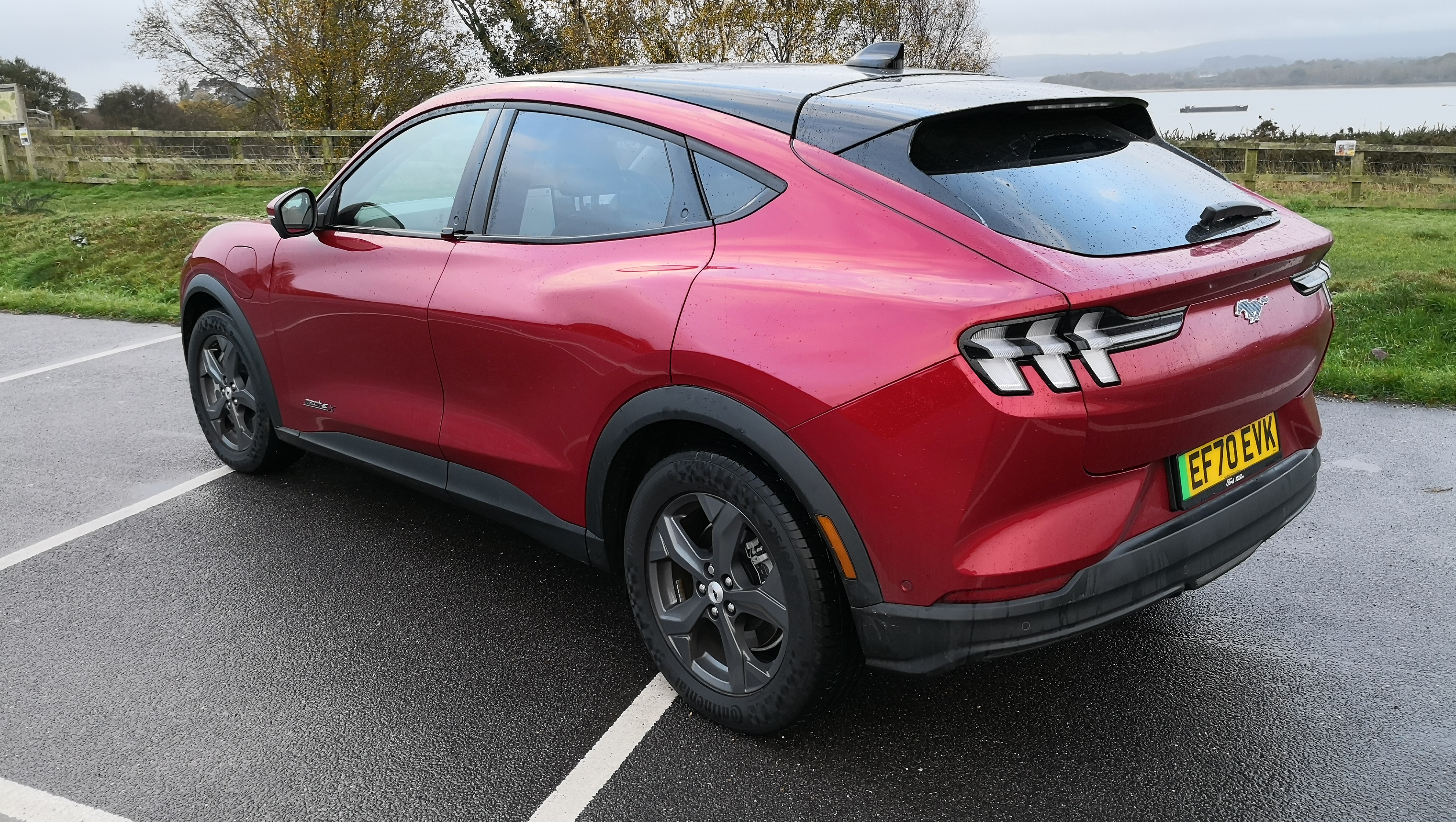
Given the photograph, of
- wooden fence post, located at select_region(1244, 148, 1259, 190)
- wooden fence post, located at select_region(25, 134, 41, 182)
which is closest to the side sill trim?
wooden fence post, located at select_region(1244, 148, 1259, 190)

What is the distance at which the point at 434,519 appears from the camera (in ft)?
14.0

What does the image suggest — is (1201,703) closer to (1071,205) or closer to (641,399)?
(1071,205)

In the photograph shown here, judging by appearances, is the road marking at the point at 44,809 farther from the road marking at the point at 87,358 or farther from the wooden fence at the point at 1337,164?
the wooden fence at the point at 1337,164

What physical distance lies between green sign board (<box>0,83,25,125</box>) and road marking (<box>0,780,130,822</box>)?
23568 millimetres

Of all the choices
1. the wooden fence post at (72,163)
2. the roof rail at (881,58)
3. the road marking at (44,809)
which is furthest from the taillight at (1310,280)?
the wooden fence post at (72,163)

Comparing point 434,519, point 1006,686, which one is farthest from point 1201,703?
point 434,519

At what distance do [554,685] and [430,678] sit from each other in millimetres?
371

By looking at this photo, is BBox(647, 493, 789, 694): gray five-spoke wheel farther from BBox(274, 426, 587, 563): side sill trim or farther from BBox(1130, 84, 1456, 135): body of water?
BBox(1130, 84, 1456, 135): body of water

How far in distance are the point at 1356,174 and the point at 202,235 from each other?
56.8ft

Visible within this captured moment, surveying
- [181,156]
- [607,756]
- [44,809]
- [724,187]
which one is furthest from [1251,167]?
[181,156]

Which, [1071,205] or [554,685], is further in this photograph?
[554,685]

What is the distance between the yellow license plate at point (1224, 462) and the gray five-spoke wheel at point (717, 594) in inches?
37.0

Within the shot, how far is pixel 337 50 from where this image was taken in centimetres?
3028

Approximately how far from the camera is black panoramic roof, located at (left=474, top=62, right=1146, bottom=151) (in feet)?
8.38
